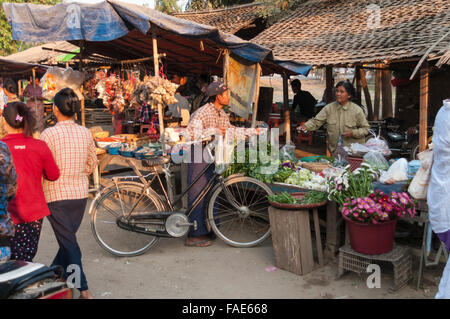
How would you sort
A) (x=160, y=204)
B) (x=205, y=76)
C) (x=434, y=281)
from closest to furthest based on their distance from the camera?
(x=434, y=281) < (x=160, y=204) < (x=205, y=76)

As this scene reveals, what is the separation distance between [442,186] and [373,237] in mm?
1006

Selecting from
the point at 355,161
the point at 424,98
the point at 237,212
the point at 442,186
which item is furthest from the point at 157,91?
the point at 424,98

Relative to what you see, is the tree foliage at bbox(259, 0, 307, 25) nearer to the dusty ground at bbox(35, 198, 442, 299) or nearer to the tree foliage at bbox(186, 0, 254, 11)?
the tree foliage at bbox(186, 0, 254, 11)

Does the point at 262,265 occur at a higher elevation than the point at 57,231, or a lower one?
lower

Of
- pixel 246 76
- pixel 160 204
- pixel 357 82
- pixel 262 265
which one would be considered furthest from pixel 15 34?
pixel 357 82

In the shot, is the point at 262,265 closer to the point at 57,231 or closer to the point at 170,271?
the point at 170,271

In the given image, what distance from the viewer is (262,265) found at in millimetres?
4711

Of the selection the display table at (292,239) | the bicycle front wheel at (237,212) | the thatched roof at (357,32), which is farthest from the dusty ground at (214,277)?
the thatched roof at (357,32)

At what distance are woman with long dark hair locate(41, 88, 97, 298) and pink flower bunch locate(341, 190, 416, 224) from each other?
8.67ft

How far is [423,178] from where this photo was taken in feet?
11.6

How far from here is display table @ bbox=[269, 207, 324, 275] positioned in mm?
4395

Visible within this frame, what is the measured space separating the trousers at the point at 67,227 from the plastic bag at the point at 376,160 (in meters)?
3.54

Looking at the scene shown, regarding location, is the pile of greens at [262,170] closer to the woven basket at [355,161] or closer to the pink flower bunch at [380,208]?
the woven basket at [355,161]
